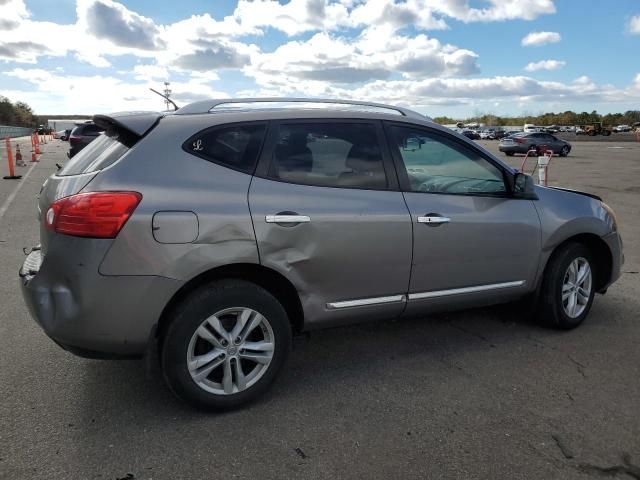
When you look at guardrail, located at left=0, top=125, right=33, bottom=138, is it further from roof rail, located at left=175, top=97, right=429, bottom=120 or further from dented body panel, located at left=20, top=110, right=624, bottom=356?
dented body panel, located at left=20, top=110, right=624, bottom=356

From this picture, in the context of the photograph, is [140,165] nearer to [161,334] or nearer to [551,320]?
[161,334]

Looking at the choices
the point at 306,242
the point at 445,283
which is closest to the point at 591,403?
the point at 445,283

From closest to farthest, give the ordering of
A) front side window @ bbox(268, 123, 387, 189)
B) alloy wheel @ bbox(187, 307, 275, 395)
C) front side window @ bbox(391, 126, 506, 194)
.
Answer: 1. alloy wheel @ bbox(187, 307, 275, 395)
2. front side window @ bbox(268, 123, 387, 189)
3. front side window @ bbox(391, 126, 506, 194)

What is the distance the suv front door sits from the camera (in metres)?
3.64

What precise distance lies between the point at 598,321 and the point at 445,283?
1.79 metres

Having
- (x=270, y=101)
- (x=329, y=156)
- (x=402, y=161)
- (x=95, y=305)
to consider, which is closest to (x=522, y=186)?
(x=402, y=161)

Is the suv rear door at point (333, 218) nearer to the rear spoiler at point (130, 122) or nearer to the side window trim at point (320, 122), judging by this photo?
the side window trim at point (320, 122)

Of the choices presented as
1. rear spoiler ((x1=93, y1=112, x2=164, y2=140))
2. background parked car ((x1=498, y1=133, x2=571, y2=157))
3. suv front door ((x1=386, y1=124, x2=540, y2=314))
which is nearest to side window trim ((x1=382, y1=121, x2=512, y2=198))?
suv front door ((x1=386, y1=124, x2=540, y2=314))

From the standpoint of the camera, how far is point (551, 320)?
4.36 m

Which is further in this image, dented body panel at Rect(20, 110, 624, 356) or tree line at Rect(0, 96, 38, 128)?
tree line at Rect(0, 96, 38, 128)

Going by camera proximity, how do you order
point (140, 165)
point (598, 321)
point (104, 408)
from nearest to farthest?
1. point (140, 165)
2. point (104, 408)
3. point (598, 321)

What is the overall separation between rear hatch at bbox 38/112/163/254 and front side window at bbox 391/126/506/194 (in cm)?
Result: 160

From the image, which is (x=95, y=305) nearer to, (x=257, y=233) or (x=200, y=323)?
(x=200, y=323)

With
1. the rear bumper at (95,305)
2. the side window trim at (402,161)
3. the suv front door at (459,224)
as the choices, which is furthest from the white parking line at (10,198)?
the suv front door at (459,224)
